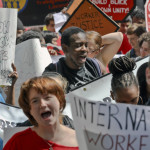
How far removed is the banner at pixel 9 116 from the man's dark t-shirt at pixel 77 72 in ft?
1.85

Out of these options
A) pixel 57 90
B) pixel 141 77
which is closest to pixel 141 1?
pixel 141 77

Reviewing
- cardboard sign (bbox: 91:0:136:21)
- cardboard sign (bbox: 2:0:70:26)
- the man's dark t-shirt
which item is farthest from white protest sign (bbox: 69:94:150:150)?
cardboard sign (bbox: 2:0:70:26)

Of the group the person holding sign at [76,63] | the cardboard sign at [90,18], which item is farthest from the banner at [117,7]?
the person holding sign at [76,63]

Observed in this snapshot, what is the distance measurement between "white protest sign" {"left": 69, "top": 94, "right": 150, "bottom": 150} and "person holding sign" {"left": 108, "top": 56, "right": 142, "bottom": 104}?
75 cm

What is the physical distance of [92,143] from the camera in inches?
119

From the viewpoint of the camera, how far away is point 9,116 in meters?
4.73

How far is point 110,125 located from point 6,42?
3168mm

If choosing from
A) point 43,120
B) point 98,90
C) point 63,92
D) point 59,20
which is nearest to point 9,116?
point 98,90

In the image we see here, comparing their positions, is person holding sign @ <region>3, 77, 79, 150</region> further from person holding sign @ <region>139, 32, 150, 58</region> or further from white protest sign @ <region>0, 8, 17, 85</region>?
person holding sign @ <region>139, 32, 150, 58</region>

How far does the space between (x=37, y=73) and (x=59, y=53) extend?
3.82ft

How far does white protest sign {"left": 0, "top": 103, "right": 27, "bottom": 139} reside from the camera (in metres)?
A: 4.70

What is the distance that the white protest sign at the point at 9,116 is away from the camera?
15.4 ft

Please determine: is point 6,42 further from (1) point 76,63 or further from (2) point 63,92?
(2) point 63,92

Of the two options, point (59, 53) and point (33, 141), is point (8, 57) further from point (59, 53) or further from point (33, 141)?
point (33, 141)
